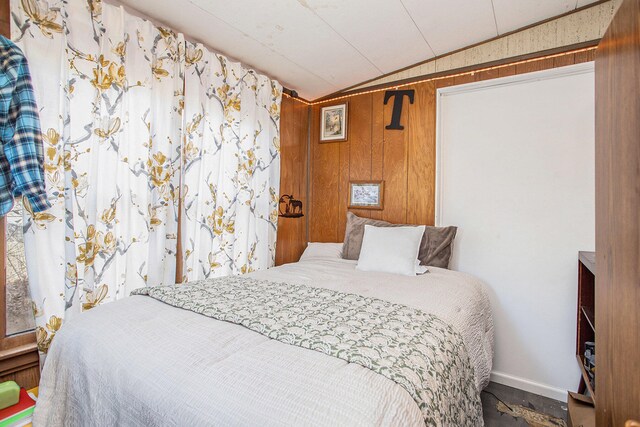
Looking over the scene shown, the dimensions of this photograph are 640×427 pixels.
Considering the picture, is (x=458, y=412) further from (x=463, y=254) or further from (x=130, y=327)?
(x=463, y=254)

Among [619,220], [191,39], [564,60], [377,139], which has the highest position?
[191,39]

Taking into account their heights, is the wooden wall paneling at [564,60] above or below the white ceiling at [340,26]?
below

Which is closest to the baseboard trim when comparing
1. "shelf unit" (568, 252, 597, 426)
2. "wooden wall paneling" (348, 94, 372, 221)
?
"shelf unit" (568, 252, 597, 426)

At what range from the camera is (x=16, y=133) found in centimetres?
140

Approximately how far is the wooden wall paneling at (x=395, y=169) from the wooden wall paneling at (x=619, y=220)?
1.93 meters

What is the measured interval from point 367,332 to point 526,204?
1.83 meters

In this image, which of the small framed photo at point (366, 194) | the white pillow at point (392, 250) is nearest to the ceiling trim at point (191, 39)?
the small framed photo at point (366, 194)

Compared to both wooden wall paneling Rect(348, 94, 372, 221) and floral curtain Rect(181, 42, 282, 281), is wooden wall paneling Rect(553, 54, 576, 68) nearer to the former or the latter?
wooden wall paneling Rect(348, 94, 372, 221)

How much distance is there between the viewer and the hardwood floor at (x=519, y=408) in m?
1.91

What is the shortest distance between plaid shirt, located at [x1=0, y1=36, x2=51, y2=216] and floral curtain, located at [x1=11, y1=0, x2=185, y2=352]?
96mm

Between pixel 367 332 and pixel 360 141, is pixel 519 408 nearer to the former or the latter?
pixel 367 332

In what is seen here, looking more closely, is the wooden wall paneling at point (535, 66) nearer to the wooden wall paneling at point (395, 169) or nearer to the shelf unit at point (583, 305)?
the wooden wall paneling at point (395, 169)

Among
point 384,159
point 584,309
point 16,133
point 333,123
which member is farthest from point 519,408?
point 16,133

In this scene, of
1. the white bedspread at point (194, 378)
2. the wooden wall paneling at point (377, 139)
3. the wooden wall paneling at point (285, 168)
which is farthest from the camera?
the wooden wall paneling at point (285, 168)
